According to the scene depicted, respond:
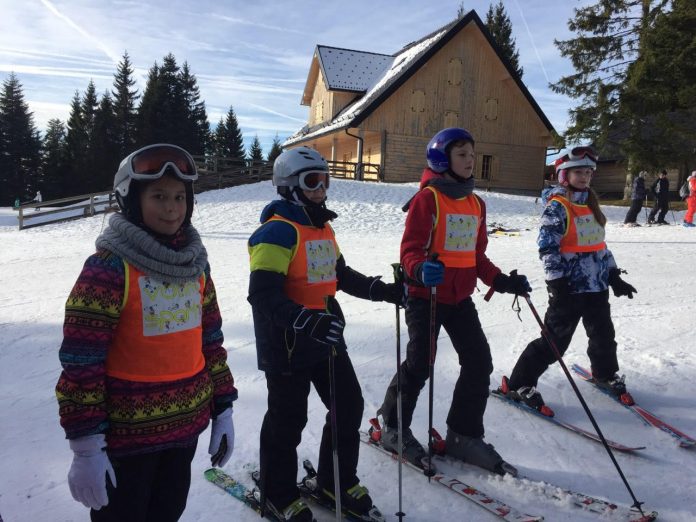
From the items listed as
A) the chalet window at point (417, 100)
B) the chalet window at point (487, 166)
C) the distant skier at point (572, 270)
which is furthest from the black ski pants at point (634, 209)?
the chalet window at point (417, 100)

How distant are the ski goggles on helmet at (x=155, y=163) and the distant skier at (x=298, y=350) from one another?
0.63 m

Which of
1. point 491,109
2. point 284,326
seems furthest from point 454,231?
point 491,109

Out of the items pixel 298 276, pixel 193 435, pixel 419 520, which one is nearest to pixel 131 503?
pixel 193 435

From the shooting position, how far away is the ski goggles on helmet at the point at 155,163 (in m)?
1.97

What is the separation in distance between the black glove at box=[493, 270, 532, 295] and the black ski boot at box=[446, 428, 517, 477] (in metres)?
0.99

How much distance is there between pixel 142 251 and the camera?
192 centimetres

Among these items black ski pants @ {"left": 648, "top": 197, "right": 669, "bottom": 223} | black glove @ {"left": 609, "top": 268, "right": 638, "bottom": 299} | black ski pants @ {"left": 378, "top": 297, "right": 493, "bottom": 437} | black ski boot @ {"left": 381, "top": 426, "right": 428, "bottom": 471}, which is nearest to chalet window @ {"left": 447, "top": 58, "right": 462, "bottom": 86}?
black ski pants @ {"left": 648, "top": 197, "right": 669, "bottom": 223}

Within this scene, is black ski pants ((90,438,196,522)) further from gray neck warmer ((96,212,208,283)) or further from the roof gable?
the roof gable

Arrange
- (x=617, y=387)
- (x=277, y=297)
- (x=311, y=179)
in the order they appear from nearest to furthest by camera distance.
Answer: (x=277, y=297) < (x=311, y=179) < (x=617, y=387)

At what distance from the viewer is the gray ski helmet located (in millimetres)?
2734

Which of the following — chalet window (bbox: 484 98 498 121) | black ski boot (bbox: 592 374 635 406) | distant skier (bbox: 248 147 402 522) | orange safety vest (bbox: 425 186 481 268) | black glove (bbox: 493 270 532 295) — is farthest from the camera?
chalet window (bbox: 484 98 498 121)

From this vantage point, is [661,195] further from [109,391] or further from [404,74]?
[109,391]

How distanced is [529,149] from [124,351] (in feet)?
97.9

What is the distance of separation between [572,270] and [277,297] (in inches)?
104
